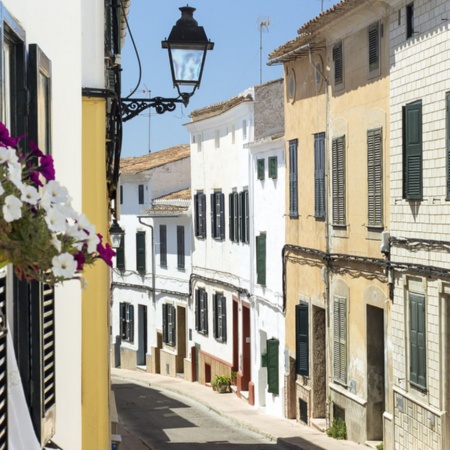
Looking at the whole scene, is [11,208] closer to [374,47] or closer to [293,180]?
[374,47]

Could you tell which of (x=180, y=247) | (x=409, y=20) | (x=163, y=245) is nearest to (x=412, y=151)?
(x=409, y=20)

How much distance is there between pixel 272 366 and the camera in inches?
1138

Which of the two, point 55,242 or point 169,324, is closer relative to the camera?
point 55,242

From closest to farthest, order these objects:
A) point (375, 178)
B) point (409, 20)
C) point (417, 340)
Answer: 1. point (417, 340)
2. point (409, 20)
3. point (375, 178)

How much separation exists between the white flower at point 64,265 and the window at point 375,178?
1753cm

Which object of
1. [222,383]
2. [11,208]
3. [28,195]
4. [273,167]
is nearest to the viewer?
[11,208]

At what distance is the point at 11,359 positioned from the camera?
15.7ft

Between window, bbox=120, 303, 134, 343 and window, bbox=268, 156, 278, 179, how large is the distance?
18655 millimetres

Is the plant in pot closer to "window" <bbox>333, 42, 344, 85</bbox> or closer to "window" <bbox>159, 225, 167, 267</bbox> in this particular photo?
"window" <bbox>159, 225, 167, 267</bbox>

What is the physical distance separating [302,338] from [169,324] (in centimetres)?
1807

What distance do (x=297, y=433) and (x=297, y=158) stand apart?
602 centimetres

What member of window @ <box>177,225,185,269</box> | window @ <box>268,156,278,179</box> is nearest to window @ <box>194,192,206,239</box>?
window @ <box>177,225,185,269</box>

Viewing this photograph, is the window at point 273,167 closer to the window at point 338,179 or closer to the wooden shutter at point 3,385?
the window at point 338,179

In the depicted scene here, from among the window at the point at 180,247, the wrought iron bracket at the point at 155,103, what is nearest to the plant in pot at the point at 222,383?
the window at the point at 180,247
